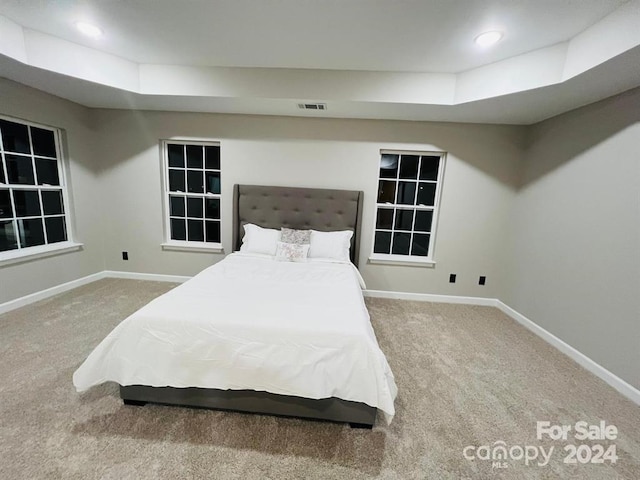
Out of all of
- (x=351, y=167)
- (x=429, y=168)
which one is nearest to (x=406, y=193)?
(x=429, y=168)

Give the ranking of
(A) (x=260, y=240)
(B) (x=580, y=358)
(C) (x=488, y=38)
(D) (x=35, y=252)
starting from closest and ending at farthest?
(C) (x=488, y=38) < (B) (x=580, y=358) < (D) (x=35, y=252) < (A) (x=260, y=240)

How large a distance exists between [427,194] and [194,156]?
3.26 m

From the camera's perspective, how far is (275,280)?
7.58 ft

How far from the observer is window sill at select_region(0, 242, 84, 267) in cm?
275

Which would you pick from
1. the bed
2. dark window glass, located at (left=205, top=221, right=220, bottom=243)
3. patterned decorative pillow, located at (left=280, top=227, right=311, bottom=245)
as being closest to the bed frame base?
the bed

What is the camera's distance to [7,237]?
2840 millimetres

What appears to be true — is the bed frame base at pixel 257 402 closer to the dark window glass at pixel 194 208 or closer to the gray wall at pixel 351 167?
the gray wall at pixel 351 167

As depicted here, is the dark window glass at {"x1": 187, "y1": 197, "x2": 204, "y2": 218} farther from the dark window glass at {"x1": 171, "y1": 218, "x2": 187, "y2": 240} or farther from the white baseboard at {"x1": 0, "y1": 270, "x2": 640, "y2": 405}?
the white baseboard at {"x1": 0, "y1": 270, "x2": 640, "y2": 405}

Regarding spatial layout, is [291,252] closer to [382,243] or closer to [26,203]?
[382,243]

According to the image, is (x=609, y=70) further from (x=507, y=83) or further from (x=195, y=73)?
(x=195, y=73)

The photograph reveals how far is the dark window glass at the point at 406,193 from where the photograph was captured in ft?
11.8

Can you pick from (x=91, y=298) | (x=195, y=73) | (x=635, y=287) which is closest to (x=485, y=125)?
(x=635, y=287)

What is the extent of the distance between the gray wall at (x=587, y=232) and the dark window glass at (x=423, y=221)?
1.03 metres

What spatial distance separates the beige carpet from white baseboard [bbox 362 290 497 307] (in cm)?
112
